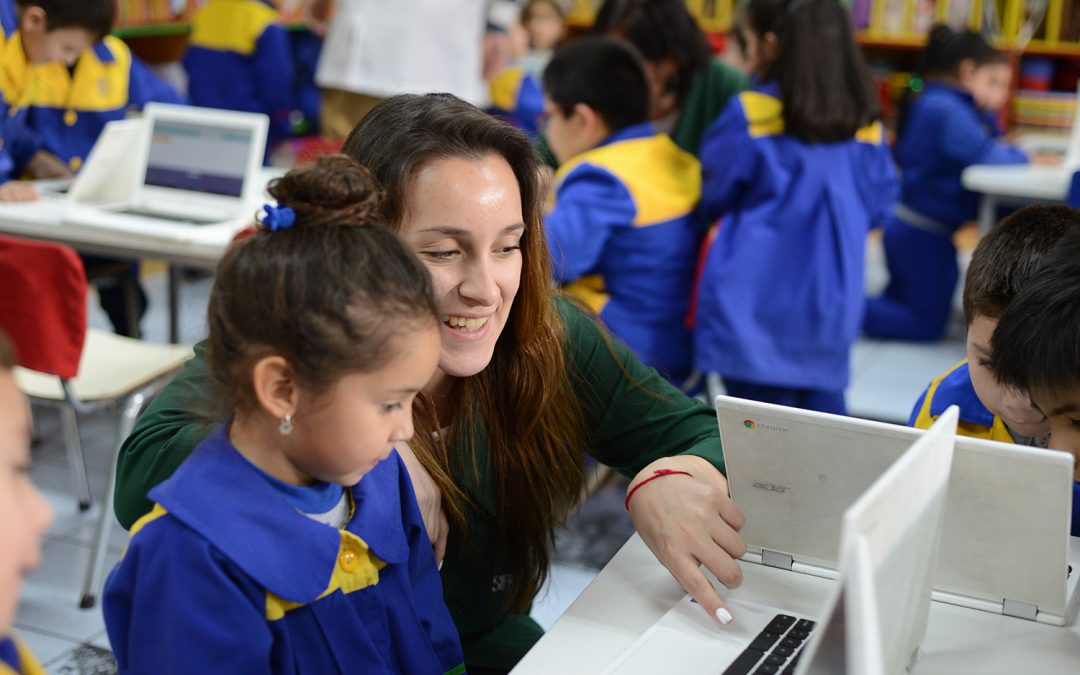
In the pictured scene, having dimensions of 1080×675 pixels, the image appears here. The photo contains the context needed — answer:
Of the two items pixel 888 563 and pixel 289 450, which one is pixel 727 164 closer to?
pixel 289 450

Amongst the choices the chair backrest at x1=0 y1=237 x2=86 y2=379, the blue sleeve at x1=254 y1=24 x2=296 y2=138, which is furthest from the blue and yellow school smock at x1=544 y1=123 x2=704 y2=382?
the blue sleeve at x1=254 y1=24 x2=296 y2=138

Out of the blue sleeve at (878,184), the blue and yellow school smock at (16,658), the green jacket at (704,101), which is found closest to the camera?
the blue and yellow school smock at (16,658)

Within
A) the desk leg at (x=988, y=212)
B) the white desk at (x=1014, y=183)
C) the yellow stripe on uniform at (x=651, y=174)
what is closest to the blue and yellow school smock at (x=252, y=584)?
the yellow stripe on uniform at (x=651, y=174)

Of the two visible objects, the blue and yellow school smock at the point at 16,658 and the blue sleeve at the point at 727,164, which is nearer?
the blue and yellow school smock at the point at 16,658

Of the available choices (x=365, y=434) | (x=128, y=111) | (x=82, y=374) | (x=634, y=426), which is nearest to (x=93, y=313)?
(x=128, y=111)

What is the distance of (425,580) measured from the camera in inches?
47.0

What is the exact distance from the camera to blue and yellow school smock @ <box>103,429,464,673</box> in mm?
966

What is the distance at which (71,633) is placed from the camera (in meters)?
2.38

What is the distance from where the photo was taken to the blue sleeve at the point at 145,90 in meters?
3.62

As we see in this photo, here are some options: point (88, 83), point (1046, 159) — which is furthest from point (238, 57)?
point (1046, 159)

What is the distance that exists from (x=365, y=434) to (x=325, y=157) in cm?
26

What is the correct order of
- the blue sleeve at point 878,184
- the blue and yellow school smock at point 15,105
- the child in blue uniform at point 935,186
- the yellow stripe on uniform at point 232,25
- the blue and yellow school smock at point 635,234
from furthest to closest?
1. the yellow stripe on uniform at point 232,25
2. the child in blue uniform at point 935,186
3. the blue and yellow school smock at point 15,105
4. the blue sleeve at point 878,184
5. the blue and yellow school smock at point 635,234

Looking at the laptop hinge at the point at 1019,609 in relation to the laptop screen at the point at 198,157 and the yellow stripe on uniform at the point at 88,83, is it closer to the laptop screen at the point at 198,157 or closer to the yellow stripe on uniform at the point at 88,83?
the laptop screen at the point at 198,157

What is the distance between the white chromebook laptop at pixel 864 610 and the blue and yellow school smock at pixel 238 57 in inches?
150
